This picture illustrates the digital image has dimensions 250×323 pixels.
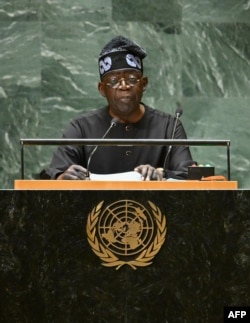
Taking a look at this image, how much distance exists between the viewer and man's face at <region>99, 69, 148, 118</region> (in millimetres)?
6129

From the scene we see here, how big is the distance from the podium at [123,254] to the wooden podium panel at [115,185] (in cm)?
4

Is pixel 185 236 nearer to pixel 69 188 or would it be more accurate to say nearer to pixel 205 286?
pixel 205 286

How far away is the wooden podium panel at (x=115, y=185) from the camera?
4363mm

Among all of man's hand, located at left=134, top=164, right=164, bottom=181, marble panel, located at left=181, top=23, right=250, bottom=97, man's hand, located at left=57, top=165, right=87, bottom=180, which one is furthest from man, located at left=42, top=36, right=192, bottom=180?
marble panel, located at left=181, top=23, right=250, bottom=97

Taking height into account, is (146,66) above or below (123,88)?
above

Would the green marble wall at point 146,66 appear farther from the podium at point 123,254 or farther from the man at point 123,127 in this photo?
the podium at point 123,254

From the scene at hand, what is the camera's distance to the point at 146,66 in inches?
303

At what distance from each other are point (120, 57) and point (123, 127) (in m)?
0.47

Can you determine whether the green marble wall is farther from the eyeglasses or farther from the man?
the eyeglasses

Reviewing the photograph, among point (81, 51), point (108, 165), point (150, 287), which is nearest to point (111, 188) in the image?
point (150, 287)

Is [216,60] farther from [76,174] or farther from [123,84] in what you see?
[76,174]

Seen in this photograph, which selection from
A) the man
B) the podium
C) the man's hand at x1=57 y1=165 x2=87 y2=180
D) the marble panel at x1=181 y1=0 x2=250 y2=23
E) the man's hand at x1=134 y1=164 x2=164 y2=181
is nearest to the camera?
the podium

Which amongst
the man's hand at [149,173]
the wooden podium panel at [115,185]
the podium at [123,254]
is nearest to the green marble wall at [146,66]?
the man's hand at [149,173]

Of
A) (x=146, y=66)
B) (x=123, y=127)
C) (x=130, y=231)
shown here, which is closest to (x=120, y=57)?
(x=123, y=127)
